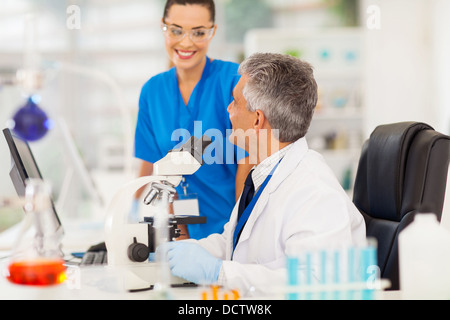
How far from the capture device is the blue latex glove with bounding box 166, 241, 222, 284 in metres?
1.29

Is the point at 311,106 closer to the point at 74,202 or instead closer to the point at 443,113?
the point at 443,113

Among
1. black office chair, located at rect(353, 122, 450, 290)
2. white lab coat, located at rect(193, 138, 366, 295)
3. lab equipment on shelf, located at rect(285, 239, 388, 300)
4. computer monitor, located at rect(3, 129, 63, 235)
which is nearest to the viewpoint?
lab equipment on shelf, located at rect(285, 239, 388, 300)

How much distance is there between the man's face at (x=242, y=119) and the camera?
153 cm

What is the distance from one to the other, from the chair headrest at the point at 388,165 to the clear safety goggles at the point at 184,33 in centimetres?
75

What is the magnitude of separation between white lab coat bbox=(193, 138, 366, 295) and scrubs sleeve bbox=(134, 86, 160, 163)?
0.66m

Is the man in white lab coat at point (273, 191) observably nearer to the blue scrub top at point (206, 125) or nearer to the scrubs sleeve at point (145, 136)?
the blue scrub top at point (206, 125)

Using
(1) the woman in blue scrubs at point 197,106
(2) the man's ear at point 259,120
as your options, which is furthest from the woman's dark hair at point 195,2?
(2) the man's ear at point 259,120

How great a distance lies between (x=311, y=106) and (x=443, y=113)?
3800 mm

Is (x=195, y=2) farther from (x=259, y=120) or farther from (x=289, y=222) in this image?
(x=289, y=222)

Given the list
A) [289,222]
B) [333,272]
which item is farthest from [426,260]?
[289,222]

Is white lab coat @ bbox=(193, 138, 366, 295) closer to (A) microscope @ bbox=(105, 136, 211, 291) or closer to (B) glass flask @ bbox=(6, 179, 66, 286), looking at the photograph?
(A) microscope @ bbox=(105, 136, 211, 291)

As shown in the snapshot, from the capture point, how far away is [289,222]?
1.35m

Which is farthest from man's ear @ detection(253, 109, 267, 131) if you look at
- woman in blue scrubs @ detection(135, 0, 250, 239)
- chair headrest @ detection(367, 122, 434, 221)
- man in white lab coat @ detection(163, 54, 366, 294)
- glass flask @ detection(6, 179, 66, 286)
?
glass flask @ detection(6, 179, 66, 286)
